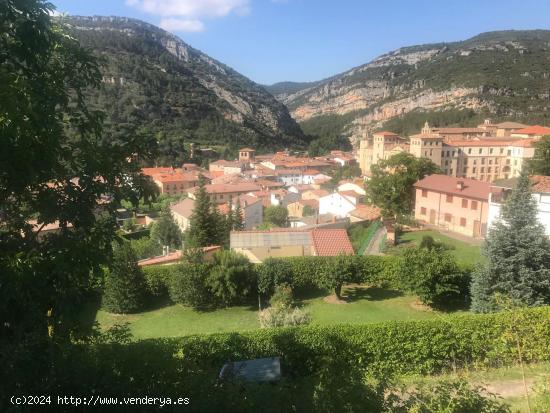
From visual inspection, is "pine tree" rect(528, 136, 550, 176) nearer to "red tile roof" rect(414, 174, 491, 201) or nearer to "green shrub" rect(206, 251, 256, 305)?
"red tile roof" rect(414, 174, 491, 201)

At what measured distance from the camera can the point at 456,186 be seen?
127 feet

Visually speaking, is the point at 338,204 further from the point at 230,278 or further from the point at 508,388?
the point at 508,388

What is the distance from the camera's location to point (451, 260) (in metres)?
20.8

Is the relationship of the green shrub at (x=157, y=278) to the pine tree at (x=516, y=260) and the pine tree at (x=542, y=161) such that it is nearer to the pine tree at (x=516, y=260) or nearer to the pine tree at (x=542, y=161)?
the pine tree at (x=516, y=260)

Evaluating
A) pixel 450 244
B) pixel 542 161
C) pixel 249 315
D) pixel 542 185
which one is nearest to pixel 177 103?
pixel 542 161

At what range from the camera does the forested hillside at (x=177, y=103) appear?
11675 centimetres

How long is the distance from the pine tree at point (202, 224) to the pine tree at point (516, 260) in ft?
75.8

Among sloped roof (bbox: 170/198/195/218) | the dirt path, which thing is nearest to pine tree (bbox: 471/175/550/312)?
the dirt path

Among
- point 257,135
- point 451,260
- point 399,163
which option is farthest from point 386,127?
point 451,260

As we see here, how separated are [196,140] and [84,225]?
423 feet

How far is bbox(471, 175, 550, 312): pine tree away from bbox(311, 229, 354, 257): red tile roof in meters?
9.83

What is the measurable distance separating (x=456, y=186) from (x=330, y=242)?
17.3 meters

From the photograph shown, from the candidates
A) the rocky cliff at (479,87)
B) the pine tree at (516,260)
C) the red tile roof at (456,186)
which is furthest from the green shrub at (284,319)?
the rocky cliff at (479,87)

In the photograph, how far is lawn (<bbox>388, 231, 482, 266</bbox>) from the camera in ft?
95.5
